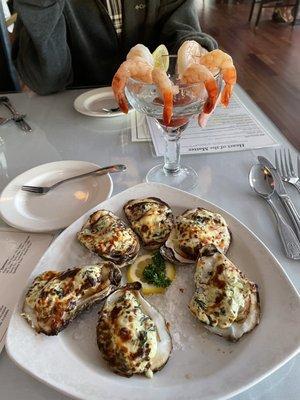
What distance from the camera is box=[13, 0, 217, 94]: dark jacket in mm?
1120

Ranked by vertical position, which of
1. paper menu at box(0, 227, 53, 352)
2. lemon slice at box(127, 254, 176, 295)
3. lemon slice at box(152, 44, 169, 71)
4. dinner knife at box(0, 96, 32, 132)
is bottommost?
dinner knife at box(0, 96, 32, 132)

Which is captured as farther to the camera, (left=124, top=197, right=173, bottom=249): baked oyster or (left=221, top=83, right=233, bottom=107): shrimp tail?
(left=221, top=83, right=233, bottom=107): shrimp tail

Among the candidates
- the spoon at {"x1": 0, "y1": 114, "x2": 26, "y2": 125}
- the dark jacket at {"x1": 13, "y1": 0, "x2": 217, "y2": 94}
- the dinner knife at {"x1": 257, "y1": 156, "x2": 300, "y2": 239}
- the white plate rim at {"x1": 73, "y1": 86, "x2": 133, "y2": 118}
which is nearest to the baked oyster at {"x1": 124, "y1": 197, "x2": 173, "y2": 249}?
the dinner knife at {"x1": 257, "y1": 156, "x2": 300, "y2": 239}

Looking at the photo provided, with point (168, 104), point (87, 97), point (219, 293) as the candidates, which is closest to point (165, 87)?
point (168, 104)

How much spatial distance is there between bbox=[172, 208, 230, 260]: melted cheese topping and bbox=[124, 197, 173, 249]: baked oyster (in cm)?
2

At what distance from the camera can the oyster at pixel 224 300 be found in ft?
1.49

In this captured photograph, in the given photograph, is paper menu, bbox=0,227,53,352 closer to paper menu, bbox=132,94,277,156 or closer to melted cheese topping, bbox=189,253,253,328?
melted cheese topping, bbox=189,253,253,328

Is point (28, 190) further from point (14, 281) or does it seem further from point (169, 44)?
point (169, 44)

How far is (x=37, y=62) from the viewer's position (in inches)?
47.8

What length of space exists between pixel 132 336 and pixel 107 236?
0.18m

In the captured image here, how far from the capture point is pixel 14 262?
61 cm

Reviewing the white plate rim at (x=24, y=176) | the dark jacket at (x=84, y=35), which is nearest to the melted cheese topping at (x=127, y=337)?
the white plate rim at (x=24, y=176)

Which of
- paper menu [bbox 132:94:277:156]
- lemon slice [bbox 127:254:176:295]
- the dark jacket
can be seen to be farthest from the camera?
the dark jacket

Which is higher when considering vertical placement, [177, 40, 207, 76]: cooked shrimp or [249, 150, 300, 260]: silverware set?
[177, 40, 207, 76]: cooked shrimp
